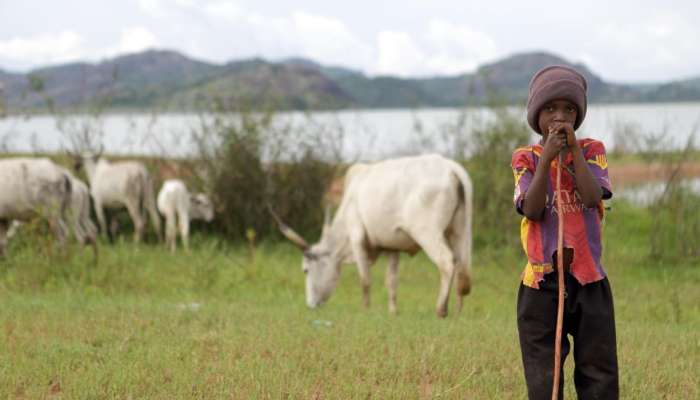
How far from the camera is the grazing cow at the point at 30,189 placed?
34.5ft

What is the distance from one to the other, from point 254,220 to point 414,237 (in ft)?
21.4

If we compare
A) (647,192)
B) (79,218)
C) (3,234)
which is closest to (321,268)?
(3,234)

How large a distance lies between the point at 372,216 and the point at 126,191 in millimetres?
7067

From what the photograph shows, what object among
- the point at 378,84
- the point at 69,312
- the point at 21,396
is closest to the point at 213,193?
Result: the point at 69,312

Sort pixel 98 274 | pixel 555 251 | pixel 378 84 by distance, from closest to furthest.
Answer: pixel 555 251 < pixel 98 274 < pixel 378 84

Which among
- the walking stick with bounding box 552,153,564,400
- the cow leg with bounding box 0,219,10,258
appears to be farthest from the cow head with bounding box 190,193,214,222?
the walking stick with bounding box 552,153,564,400

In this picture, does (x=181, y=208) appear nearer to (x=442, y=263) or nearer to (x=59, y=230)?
(x=59, y=230)

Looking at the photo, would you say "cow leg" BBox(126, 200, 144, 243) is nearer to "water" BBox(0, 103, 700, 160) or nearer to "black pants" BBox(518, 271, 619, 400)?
"water" BBox(0, 103, 700, 160)

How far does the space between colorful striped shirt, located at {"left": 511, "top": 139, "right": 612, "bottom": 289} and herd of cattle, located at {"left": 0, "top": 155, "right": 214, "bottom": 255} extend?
7.12m

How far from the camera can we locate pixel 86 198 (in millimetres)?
12781

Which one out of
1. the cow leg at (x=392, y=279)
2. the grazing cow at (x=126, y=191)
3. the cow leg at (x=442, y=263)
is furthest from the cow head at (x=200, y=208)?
the cow leg at (x=442, y=263)

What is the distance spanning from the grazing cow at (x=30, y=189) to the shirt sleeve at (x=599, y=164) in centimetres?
A: 784

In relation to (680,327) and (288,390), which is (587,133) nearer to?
(680,327)

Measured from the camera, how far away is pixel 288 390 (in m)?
4.77
